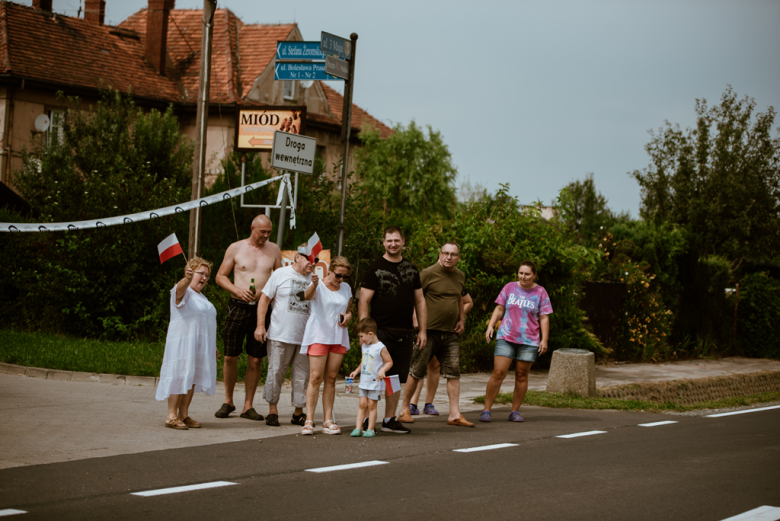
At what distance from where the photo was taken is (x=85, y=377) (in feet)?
36.0

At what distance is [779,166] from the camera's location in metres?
35.3

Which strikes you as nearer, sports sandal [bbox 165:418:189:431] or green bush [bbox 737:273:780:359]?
sports sandal [bbox 165:418:189:431]

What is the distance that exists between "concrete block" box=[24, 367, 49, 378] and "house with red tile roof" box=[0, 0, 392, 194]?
57.2 ft

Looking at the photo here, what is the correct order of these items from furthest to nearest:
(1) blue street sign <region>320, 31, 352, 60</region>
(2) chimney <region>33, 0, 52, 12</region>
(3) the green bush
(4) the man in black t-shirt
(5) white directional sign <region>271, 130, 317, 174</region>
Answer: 1. (2) chimney <region>33, 0, 52, 12</region>
2. (3) the green bush
3. (1) blue street sign <region>320, 31, 352, 60</region>
4. (5) white directional sign <region>271, 130, 317, 174</region>
5. (4) the man in black t-shirt

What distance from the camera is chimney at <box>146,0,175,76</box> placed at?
111 feet

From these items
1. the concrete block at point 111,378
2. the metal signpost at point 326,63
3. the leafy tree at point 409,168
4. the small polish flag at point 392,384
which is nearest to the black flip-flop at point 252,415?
the small polish flag at point 392,384

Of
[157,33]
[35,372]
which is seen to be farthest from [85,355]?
[157,33]

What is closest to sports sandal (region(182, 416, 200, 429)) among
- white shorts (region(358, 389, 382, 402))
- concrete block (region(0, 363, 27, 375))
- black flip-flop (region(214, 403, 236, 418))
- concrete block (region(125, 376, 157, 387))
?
black flip-flop (region(214, 403, 236, 418))

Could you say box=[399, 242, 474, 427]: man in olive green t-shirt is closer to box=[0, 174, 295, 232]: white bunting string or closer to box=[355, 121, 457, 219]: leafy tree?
box=[0, 174, 295, 232]: white bunting string

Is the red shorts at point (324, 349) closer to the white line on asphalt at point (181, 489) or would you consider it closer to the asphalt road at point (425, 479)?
the asphalt road at point (425, 479)

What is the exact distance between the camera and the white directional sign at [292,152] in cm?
1030

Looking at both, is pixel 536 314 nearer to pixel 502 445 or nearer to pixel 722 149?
pixel 502 445

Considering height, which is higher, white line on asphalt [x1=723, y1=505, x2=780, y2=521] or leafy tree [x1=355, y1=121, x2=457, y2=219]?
leafy tree [x1=355, y1=121, x2=457, y2=219]

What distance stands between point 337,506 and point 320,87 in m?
32.4
